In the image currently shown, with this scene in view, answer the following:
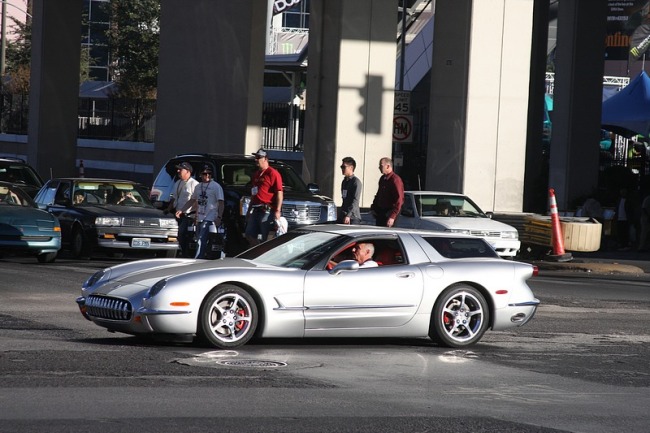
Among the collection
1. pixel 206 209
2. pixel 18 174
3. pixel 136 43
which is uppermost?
pixel 136 43

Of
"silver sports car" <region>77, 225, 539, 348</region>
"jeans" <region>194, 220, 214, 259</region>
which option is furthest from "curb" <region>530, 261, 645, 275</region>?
"silver sports car" <region>77, 225, 539, 348</region>

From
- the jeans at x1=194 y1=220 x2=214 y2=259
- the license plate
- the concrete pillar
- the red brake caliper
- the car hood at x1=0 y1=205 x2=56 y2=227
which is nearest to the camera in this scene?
the red brake caliper

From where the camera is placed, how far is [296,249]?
12.4 m

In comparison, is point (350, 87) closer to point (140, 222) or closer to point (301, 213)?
point (301, 213)

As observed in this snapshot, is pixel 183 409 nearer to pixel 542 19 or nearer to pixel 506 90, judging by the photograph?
pixel 506 90

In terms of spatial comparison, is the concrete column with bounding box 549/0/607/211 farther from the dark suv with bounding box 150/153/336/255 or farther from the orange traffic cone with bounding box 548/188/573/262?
the dark suv with bounding box 150/153/336/255

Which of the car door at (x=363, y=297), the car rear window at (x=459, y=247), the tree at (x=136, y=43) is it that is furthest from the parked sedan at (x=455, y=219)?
the tree at (x=136, y=43)

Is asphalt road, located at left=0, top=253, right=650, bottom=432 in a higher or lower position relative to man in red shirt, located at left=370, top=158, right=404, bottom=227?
lower

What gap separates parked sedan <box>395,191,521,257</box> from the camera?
2392 centimetres

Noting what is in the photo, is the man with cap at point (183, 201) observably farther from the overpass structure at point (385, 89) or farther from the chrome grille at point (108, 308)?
the overpass structure at point (385, 89)

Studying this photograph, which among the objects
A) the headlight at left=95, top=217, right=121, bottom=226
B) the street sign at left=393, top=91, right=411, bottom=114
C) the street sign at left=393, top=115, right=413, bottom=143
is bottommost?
the headlight at left=95, top=217, right=121, bottom=226

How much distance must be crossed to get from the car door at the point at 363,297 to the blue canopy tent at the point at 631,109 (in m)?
30.8

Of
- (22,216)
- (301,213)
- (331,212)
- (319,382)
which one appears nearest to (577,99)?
(331,212)

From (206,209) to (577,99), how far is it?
58.3 feet
